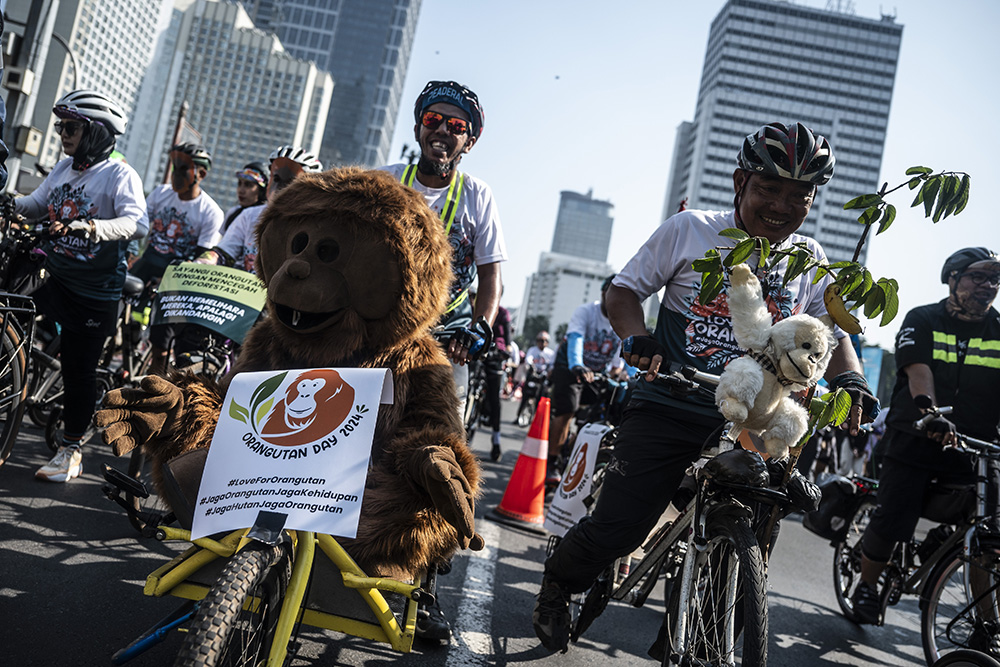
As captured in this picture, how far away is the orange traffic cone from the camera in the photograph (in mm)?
6172

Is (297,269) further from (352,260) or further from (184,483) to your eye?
(184,483)

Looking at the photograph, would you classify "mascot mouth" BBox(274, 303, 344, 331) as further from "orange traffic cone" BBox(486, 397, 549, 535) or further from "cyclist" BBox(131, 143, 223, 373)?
"cyclist" BBox(131, 143, 223, 373)

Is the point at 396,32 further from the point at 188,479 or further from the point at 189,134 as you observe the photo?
the point at 188,479

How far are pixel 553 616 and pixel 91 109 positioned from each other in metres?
3.99

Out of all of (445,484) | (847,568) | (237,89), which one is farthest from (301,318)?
(237,89)

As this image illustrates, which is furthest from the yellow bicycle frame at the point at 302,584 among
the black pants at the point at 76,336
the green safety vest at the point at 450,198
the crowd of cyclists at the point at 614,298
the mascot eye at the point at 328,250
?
the black pants at the point at 76,336

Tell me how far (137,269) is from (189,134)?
482 inches

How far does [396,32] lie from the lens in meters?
190

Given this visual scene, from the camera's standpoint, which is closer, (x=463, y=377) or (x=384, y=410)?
(x=384, y=410)

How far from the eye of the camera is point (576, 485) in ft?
13.4

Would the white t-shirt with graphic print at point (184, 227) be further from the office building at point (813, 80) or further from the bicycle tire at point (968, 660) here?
the office building at point (813, 80)

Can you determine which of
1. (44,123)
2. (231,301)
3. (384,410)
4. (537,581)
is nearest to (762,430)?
(384,410)

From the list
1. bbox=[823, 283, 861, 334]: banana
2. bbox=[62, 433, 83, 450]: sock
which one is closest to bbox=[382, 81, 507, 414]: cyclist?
bbox=[823, 283, 861, 334]: banana

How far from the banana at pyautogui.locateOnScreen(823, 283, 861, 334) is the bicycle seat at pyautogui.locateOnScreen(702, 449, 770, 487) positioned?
50 cm
